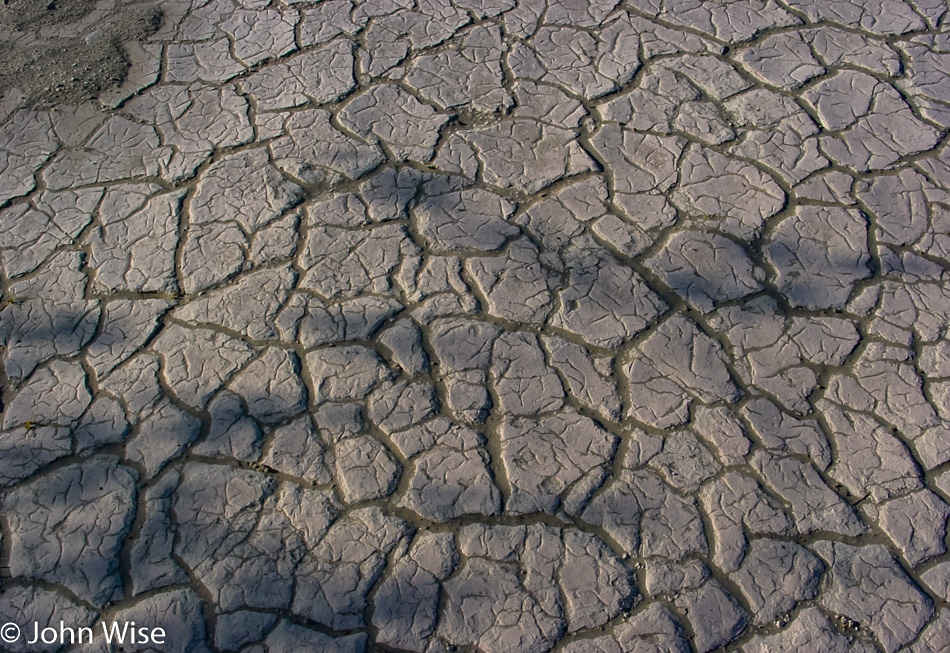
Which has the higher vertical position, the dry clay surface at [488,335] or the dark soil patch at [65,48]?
the dark soil patch at [65,48]

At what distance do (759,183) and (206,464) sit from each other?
2767 mm

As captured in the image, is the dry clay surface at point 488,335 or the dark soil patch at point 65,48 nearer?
the dry clay surface at point 488,335

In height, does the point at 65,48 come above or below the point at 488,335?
above

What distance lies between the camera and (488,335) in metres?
3.25

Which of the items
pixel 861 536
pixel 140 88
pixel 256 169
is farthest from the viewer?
pixel 140 88

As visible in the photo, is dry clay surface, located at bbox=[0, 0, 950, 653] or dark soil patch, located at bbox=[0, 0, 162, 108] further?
dark soil patch, located at bbox=[0, 0, 162, 108]

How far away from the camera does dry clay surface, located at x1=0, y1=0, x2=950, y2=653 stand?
260 centimetres

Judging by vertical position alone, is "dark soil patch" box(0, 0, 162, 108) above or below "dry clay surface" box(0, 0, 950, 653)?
above

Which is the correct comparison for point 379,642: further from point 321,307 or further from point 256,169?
point 256,169

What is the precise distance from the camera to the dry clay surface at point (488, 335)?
260 centimetres

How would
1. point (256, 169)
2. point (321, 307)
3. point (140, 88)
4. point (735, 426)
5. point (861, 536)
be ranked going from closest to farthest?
point (861, 536), point (735, 426), point (321, 307), point (256, 169), point (140, 88)

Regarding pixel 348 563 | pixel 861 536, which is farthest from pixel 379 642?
pixel 861 536

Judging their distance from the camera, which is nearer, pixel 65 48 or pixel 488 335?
pixel 488 335

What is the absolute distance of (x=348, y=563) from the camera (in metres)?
2.64
